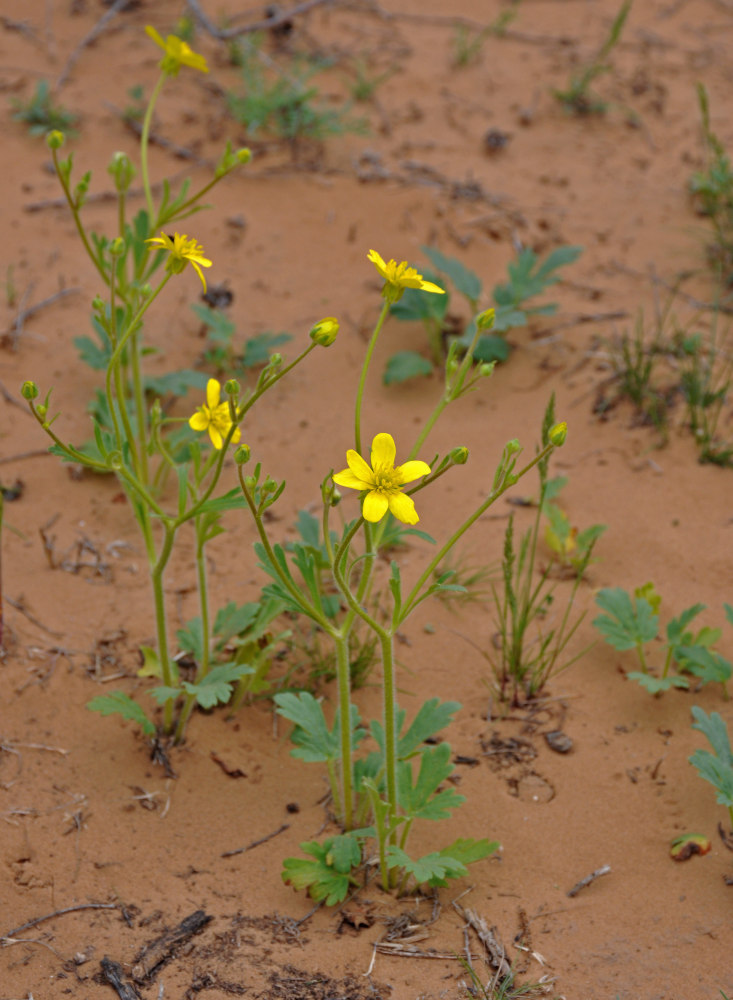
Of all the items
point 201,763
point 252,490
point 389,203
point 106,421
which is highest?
point 252,490

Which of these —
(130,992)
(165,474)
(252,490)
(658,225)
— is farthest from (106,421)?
(658,225)

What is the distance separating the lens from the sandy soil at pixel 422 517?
2000mm

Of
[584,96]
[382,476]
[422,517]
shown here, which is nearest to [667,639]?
[422,517]

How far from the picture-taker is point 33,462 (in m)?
3.30

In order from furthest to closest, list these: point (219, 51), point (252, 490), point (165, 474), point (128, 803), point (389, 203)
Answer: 1. point (219, 51)
2. point (389, 203)
3. point (165, 474)
4. point (128, 803)
5. point (252, 490)

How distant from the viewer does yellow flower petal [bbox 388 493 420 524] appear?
1.66 metres

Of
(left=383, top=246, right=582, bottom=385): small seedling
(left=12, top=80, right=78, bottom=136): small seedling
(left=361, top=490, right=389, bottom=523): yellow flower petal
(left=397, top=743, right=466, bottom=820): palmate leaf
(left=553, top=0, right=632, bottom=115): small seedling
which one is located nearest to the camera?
(left=361, top=490, right=389, bottom=523): yellow flower petal

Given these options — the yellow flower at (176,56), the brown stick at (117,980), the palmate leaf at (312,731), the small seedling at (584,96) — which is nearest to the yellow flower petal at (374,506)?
the palmate leaf at (312,731)

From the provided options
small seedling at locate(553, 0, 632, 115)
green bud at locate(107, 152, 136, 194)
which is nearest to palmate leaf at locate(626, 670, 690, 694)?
green bud at locate(107, 152, 136, 194)

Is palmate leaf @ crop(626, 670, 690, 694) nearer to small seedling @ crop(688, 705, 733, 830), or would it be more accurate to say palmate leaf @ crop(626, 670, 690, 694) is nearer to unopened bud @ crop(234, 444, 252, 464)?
small seedling @ crop(688, 705, 733, 830)

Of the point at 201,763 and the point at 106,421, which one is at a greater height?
the point at 106,421

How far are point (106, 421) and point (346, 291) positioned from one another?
53.3 inches

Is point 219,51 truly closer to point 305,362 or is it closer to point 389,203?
point 389,203

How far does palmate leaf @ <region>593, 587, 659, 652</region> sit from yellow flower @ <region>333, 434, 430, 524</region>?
3.49 ft
